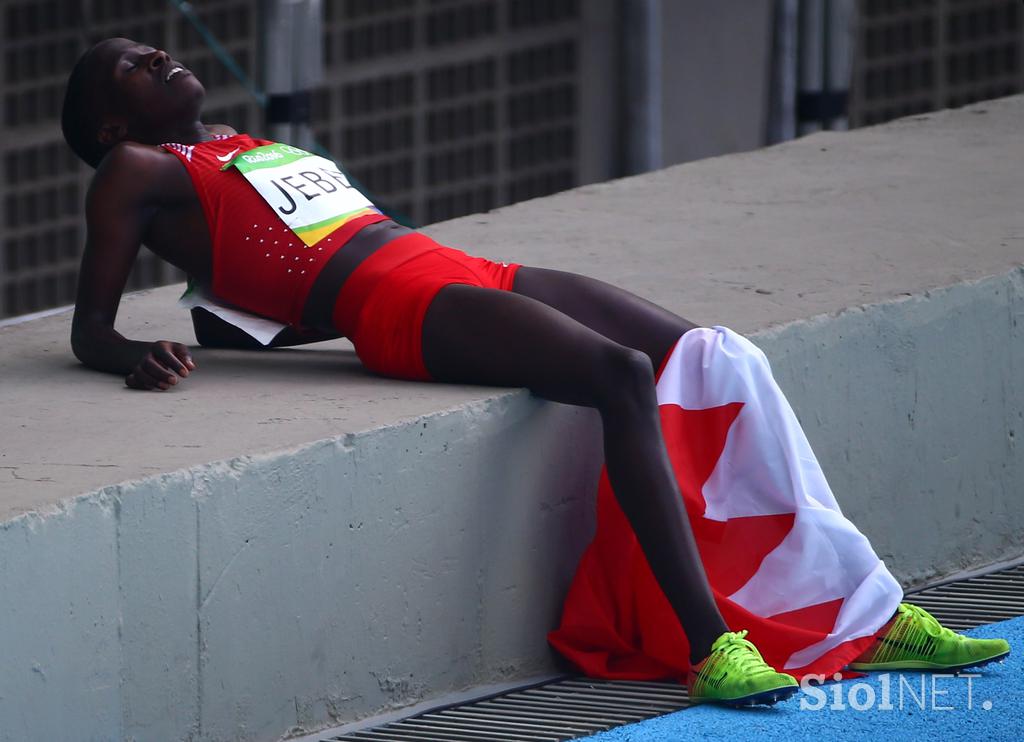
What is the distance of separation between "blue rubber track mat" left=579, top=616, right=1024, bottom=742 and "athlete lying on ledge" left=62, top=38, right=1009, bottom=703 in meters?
0.04

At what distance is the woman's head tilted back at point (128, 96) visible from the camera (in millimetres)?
3635

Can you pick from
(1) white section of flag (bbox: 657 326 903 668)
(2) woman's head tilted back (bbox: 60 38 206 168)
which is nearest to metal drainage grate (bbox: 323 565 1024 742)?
(1) white section of flag (bbox: 657 326 903 668)

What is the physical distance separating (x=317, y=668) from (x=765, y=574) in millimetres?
783

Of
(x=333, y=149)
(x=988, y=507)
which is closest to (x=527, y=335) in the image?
(x=988, y=507)

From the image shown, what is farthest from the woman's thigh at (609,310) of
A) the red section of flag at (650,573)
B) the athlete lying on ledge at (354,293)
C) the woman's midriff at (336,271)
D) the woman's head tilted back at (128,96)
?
the woman's head tilted back at (128,96)

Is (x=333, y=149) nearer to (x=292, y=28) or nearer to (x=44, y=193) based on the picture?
(x=44, y=193)

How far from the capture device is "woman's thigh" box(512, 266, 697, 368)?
3.55 meters

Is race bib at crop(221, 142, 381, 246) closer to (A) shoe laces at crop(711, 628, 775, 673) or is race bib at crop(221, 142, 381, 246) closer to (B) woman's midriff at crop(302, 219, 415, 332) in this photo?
(B) woman's midriff at crop(302, 219, 415, 332)

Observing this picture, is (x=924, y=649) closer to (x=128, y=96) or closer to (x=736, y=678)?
(x=736, y=678)

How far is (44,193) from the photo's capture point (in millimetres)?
6547

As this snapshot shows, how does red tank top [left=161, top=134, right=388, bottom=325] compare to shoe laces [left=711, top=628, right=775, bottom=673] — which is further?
red tank top [left=161, top=134, right=388, bottom=325]

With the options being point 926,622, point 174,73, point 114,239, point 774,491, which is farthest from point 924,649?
point 174,73

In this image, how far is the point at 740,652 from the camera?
3.19 metres

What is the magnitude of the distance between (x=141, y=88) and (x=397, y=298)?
60cm
